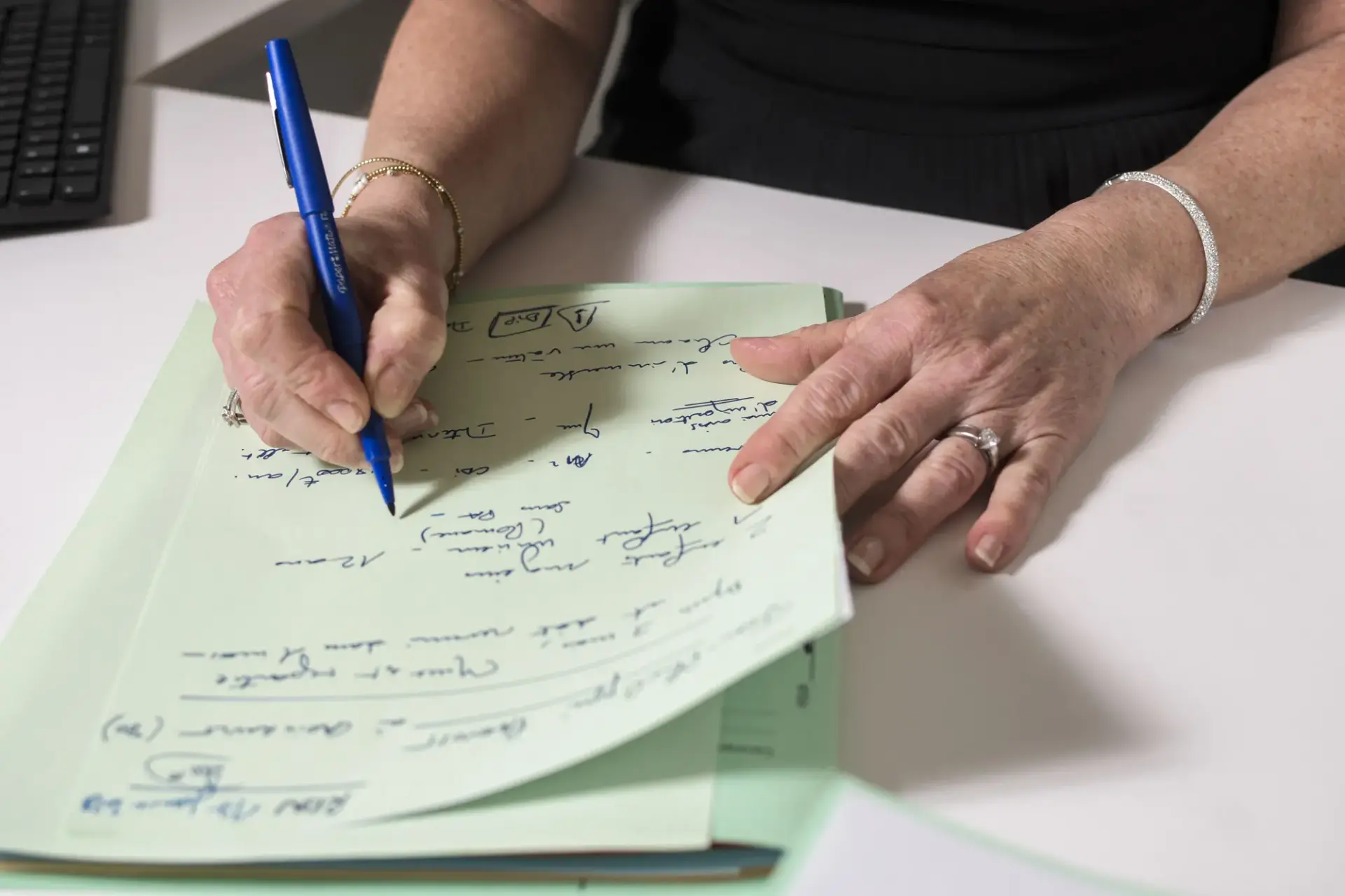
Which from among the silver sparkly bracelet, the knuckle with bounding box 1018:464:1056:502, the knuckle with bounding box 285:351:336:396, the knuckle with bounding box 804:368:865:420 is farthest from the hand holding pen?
the silver sparkly bracelet

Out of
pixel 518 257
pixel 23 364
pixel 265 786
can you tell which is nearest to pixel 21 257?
pixel 23 364

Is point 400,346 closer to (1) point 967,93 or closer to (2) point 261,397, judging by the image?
(2) point 261,397

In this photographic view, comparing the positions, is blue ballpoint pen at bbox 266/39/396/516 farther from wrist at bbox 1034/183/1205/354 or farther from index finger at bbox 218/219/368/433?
wrist at bbox 1034/183/1205/354

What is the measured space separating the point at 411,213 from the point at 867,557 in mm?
379

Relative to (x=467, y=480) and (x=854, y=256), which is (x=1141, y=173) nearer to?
(x=854, y=256)

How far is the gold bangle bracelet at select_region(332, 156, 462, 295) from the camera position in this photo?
0.73 metres

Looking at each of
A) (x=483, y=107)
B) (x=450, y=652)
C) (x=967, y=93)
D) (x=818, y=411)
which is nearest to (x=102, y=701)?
(x=450, y=652)

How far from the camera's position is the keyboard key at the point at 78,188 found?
834mm

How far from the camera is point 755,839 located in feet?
1.32

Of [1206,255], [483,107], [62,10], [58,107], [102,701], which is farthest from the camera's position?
[62,10]

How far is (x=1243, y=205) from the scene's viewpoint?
0.70 m

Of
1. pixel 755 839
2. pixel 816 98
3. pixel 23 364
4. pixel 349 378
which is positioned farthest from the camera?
pixel 816 98

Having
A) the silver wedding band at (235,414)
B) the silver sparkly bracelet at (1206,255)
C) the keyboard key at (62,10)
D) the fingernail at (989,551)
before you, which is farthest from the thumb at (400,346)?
the keyboard key at (62,10)

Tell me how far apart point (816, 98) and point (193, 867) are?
0.76 m
